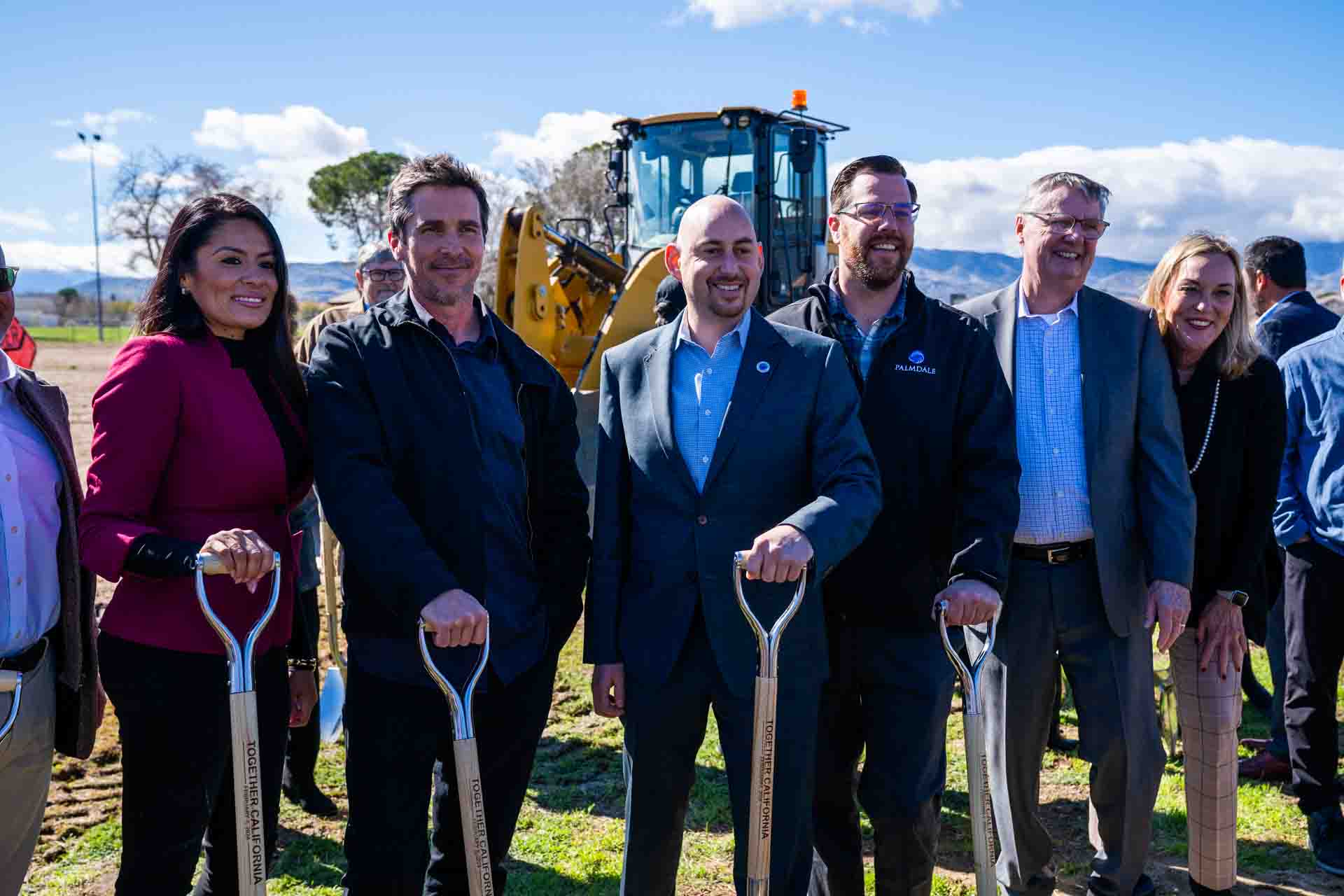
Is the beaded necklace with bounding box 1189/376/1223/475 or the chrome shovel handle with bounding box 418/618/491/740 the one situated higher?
the beaded necklace with bounding box 1189/376/1223/475

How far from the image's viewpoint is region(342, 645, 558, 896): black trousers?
2.72 metres

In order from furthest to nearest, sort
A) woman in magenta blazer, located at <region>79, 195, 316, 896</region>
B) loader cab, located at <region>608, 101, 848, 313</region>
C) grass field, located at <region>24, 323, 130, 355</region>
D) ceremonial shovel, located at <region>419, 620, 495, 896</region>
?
1. grass field, located at <region>24, 323, 130, 355</region>
2. loader cab, located at <region>608, 101, 848, 313</region>
3. woman in magenta blazer, located at <region>79, 195, 316, 896</region>
4. ceremonial shovel, located at <region>419, 620, 495, 896</region>

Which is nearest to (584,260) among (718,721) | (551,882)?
(551,882)

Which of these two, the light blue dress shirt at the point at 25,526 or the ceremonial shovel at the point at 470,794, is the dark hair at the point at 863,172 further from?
the light blue dress shirt at the point at 25,526

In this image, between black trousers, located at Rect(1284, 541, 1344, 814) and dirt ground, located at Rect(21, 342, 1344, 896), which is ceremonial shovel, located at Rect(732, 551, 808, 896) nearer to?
dirt ground, located at Rect(21, 342, 1344, 896)

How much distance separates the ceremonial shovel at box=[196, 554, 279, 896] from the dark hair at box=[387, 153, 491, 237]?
1049 mm

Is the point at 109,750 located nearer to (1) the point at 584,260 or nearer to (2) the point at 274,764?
(2) the point at 274,764

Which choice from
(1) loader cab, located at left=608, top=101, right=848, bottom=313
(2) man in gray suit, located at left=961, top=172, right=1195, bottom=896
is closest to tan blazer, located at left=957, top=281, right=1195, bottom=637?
(2) man in gray suit, located at left=961, top=172, right=1195, bottom=896

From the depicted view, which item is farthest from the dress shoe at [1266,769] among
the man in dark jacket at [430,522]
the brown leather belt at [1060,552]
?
the man in dark jacket at [430,522]

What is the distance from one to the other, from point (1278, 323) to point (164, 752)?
5.49m

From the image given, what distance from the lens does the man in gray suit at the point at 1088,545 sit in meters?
3.35

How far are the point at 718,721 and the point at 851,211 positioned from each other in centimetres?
156

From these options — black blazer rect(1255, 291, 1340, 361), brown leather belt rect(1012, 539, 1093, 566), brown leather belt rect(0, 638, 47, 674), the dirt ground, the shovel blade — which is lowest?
the dirt ground

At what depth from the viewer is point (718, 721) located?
116 inches
